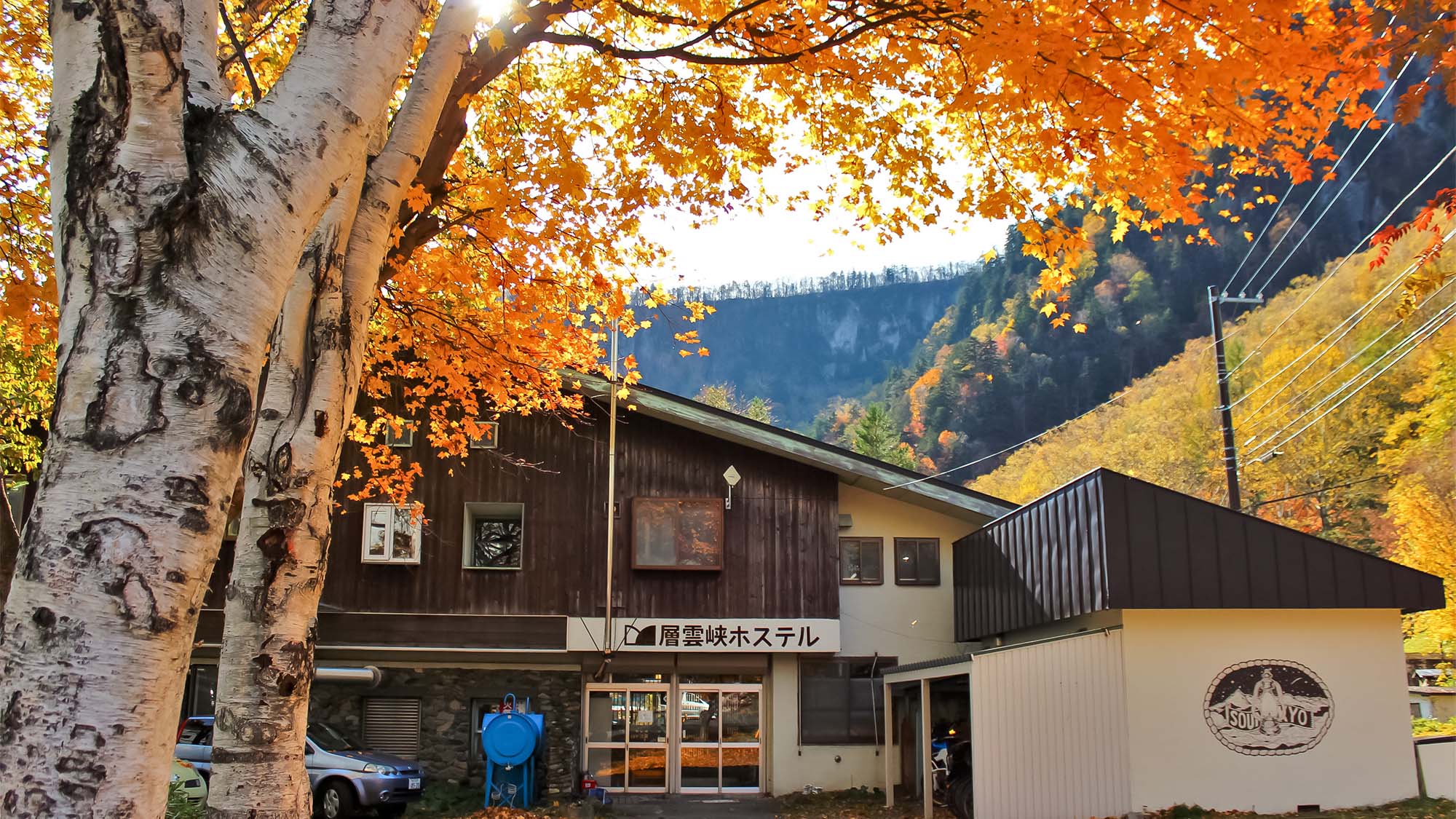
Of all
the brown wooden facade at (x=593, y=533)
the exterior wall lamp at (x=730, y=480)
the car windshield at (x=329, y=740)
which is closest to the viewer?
the car windshield at (x=329, y=740)

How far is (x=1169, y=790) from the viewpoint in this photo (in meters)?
13.3

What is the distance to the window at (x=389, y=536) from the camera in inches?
795

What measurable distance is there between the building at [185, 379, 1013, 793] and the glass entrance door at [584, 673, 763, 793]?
3 centimetres

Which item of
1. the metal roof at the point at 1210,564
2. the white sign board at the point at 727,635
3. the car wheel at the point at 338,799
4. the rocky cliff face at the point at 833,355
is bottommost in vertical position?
the car wheel at the point at 338,799

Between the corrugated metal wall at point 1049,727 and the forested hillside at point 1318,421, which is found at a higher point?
the forested hillside at point 1318,421

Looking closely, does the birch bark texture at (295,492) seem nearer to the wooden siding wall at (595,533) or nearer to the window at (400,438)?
the wooden siding wall at (595,533)

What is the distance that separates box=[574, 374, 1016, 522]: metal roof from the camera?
66.2 feet

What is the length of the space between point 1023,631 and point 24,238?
47.0 feet

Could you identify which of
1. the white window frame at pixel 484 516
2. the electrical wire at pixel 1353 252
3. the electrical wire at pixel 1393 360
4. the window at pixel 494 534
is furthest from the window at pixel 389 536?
the electrical wire at pixel 1393 360

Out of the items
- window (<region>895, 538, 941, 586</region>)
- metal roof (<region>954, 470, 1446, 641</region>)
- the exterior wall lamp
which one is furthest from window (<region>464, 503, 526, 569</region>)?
metal roof (<region>954, 470, 1446, 641</region>)

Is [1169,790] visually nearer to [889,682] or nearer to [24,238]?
[889,682]

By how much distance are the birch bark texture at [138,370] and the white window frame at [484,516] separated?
1707 cm

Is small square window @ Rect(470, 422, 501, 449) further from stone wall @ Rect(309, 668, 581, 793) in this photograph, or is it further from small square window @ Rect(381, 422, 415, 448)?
stone wall @ Rect(309, 668, 581, 793)

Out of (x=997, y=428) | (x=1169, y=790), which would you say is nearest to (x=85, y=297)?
(x=1169, y=790)
